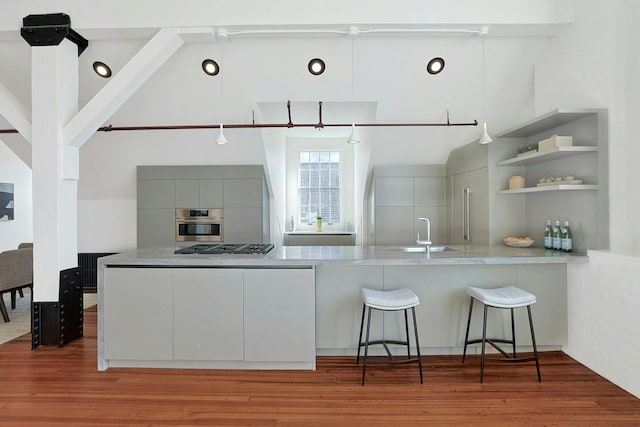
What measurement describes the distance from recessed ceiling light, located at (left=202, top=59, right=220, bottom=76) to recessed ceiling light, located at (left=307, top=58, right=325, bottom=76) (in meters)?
1.01

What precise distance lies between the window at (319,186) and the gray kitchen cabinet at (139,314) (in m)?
4.25

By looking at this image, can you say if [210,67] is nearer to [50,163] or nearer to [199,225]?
[50,163]

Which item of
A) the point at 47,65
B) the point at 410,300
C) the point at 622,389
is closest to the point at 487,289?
the point at 410,300

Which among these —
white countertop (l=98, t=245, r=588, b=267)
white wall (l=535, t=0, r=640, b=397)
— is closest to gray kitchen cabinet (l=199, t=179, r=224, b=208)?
white countertop (l=98, t=245, r=588, b=267)

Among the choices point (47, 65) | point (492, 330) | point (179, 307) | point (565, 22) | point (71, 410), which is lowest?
point (71, 410)

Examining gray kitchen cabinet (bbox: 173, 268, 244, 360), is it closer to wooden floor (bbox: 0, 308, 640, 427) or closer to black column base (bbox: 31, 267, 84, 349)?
wooden floor (bbox: 0, 308, 640, 427)

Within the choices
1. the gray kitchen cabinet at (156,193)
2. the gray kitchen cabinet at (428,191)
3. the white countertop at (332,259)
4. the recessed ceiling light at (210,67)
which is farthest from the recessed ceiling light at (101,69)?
the gray kitchen cabinet at (428,191)

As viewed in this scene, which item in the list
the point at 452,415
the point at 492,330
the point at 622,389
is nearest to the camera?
the point at 452,415

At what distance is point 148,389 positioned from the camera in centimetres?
262

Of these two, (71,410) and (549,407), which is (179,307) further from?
(549,407)

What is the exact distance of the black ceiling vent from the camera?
331cm

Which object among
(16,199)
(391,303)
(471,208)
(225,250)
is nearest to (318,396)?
(391,303)

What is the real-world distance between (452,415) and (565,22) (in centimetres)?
339

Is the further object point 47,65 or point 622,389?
point 47,65
